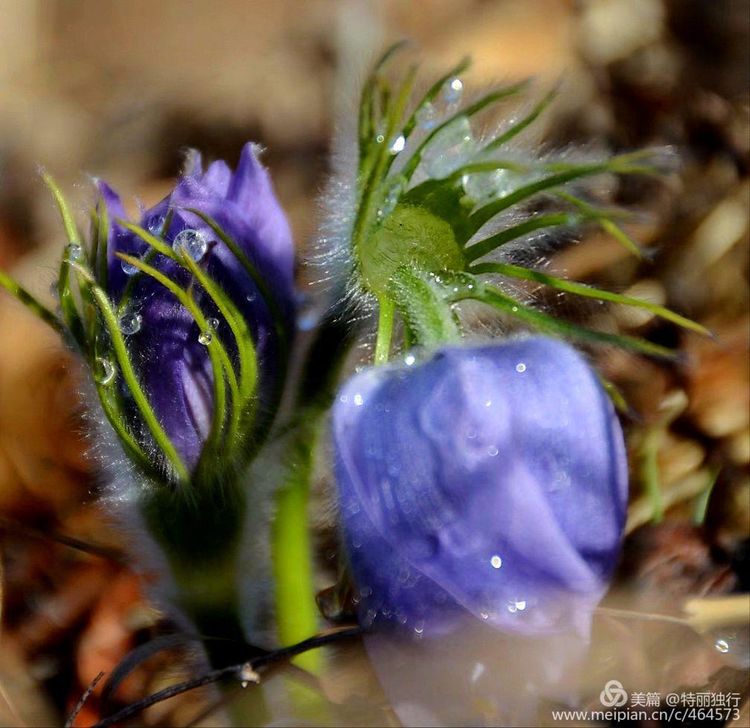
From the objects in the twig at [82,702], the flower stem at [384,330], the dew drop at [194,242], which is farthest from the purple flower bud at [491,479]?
the twig at [82,702]

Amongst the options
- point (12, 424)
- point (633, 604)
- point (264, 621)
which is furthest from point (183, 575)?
point (12, 424)

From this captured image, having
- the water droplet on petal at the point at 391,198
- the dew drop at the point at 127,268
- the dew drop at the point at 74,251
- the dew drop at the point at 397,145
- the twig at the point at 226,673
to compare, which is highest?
the dew drop at the point at 74,251

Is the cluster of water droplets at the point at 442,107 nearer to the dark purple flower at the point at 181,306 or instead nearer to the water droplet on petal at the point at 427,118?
the water droplet on petal at the point at 427,118

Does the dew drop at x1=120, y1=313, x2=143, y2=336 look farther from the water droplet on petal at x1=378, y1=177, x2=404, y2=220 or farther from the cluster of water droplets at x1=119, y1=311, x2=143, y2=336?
the water droplet on petal at x1=378, y1=177, x2=404, y2=220

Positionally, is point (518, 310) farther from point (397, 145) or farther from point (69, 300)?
point (69, 300)

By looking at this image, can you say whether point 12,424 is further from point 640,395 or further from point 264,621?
point 640,395

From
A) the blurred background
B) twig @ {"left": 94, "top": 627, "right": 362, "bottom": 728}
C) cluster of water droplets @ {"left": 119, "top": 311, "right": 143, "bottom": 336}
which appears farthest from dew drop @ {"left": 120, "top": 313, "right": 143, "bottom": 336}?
twig @ {"left": 94, "top": 627, "right": 362, "bottom": 728}
